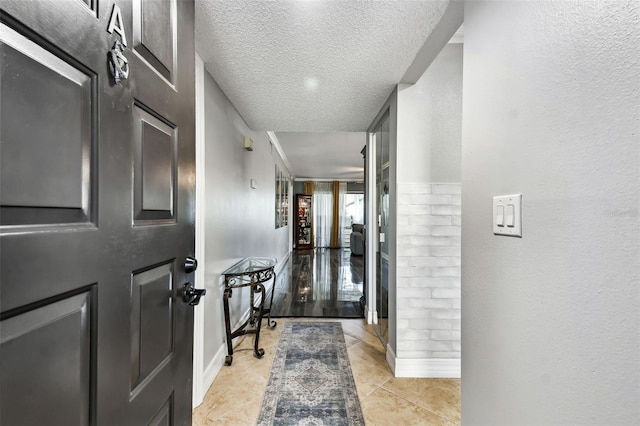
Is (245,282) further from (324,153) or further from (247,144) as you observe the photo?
(324,153)

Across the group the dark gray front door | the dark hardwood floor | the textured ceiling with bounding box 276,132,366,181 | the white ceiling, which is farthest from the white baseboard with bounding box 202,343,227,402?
the textured ceiling with bounding box 276,132,366,181

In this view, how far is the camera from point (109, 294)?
57 centimetres

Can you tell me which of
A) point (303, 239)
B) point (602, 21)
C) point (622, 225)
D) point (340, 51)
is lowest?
point (303, 239)

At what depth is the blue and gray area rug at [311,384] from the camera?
5.29ft

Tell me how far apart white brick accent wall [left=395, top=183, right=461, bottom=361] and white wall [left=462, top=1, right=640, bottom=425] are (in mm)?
1021

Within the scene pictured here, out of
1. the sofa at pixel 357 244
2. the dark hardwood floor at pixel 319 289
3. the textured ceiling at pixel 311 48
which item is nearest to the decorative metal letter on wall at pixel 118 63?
Answer: the textured ceiling at pixel 311 48

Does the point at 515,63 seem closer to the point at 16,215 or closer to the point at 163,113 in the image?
the point at 163,113

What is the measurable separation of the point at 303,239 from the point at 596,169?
29.9 feet

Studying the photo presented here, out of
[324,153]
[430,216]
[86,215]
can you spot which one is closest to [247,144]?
[430,216]

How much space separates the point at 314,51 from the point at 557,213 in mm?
1533

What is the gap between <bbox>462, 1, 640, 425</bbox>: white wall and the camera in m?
0.53

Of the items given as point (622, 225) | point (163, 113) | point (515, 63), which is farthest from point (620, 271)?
point (163, 113)

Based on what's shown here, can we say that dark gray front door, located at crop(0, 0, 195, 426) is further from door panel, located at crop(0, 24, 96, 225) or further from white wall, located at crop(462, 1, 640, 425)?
white wall, located at crop(462, 1, 640, 425)

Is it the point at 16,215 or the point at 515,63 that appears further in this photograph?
the point at 515,63
